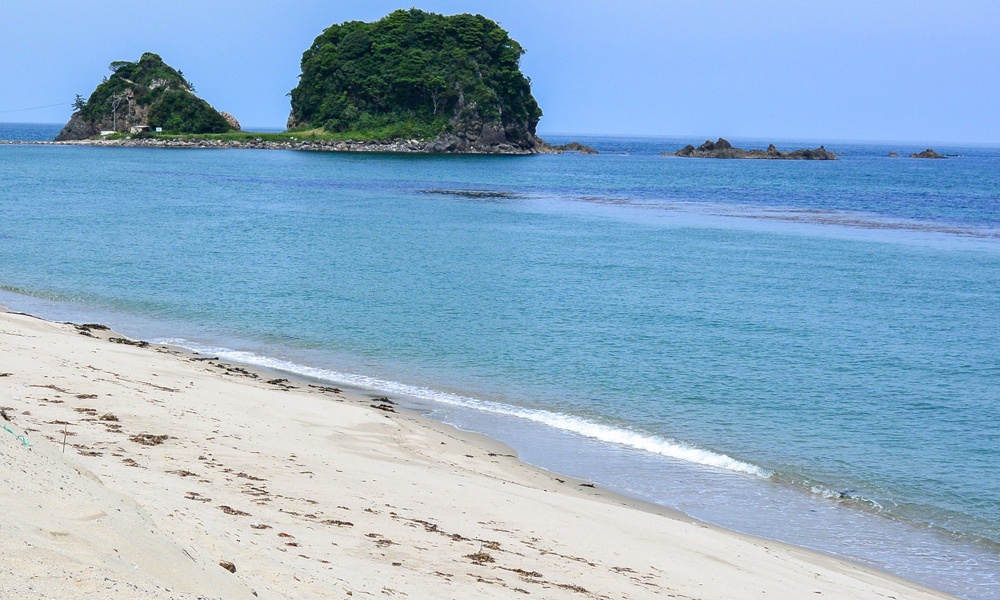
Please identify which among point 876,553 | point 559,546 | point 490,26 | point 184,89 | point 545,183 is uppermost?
point 490,26

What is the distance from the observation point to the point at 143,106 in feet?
493

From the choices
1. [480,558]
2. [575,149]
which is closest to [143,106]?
[575,149]

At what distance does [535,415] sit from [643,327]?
888 cm

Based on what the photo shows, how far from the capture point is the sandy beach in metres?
5.78

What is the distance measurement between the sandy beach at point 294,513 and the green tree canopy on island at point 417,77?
129m

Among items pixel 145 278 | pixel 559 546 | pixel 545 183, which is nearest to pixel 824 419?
pixel 559 546

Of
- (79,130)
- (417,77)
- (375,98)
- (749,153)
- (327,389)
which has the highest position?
(417,77)

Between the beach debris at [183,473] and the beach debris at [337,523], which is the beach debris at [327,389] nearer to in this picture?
the beach debris at [183,473]

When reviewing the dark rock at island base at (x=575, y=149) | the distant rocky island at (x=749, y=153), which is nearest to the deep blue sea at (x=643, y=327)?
the distant rocky island at (x=749, y=153)

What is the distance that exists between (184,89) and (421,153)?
47776 mm

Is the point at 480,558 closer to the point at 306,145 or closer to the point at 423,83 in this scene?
the point at 306,145

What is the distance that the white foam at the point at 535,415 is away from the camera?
1538 cm

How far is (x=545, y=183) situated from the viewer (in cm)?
8981

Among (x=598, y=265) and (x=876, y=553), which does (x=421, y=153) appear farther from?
(x=876, y=553)
